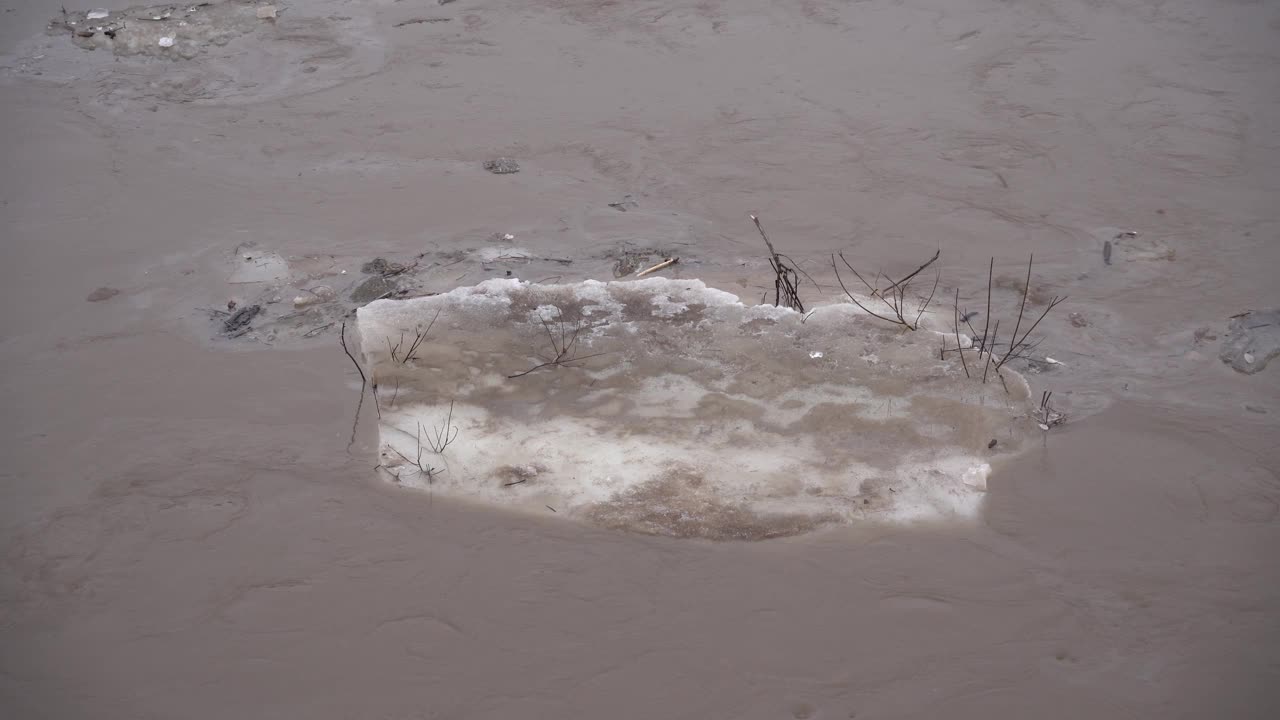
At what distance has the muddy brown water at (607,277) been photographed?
2.74 meters

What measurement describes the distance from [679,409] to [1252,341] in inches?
98.7

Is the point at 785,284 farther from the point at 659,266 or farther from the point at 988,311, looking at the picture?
the point at 988,311

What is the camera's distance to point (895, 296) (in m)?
4.28

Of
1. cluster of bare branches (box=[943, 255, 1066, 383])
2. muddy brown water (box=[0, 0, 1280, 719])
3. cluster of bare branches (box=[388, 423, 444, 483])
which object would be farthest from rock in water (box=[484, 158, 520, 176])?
cluster of bare branches (box=[943, 255, 1066, 383])

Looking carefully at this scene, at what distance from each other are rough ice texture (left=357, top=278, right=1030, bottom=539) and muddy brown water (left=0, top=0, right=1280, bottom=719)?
16cm

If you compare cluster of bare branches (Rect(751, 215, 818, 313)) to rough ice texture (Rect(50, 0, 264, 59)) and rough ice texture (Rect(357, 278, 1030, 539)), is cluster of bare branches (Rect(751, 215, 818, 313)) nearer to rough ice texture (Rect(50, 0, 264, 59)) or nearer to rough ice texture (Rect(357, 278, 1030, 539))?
rough ice texture (Rect(357, 278, 1030, 539))

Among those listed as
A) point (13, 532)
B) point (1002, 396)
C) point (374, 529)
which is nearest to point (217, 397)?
point (13, 532)

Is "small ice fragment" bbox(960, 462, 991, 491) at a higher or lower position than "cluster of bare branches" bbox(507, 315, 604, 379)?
lower

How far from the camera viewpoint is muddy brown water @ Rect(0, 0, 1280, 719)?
9.00 ft

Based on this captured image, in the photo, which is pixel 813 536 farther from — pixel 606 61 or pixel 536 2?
pixel 536 2

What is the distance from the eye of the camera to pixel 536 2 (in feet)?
23.5

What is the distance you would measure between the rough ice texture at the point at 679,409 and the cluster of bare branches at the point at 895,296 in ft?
0.24

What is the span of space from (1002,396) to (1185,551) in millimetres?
881

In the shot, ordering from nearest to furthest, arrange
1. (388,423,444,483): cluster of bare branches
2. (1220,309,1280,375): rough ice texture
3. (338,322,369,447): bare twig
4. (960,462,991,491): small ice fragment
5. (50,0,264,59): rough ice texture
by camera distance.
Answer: (960,462,991,491): small ice fragment → (388,423,444,483): cluster of bare branches → (338,322,369,447): bare twig → (1220,309,1280,375): rough ice texture → (50,0,264,59): rough ice texture
